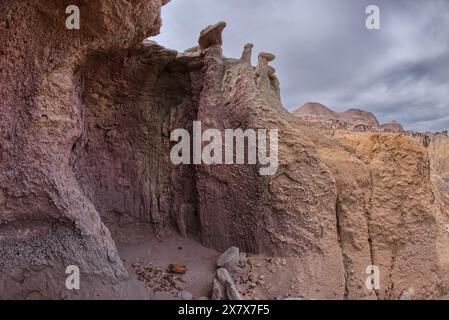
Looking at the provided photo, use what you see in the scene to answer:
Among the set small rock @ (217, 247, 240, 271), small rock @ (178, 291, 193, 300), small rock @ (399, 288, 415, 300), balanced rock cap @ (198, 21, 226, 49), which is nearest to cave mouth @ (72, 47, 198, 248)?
balanced rock cap @ (198, 21, 226, 49)

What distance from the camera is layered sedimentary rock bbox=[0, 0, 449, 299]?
242cm

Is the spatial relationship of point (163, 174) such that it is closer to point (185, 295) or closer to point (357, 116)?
point (185, 295)

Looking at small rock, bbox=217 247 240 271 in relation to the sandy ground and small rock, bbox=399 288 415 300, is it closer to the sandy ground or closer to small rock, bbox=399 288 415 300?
the sandy ground

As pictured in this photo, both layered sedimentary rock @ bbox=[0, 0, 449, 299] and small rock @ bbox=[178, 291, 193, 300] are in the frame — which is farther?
small rock @ bbox=[178, 291, 193, 300]

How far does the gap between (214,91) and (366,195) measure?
2.07 m

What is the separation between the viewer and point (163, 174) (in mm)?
3949

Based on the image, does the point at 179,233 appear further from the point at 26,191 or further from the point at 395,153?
the point at 395,153

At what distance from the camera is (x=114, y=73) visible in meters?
3.72

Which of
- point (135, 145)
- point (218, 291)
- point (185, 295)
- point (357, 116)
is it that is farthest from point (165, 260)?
point (357, 116)

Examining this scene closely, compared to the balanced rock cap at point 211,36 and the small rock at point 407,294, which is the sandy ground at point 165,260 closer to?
the small rock at point 407,294

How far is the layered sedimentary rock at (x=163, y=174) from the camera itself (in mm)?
2418

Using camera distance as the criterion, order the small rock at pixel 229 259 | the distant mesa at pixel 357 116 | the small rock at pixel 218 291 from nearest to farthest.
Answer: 1. the small rock at pixel 218 291
2. the small rock at pixel 229 259
3. the distant mesa at pixel 357 116

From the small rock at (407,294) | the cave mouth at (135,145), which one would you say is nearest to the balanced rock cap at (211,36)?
the cave mouth at (135,145)
